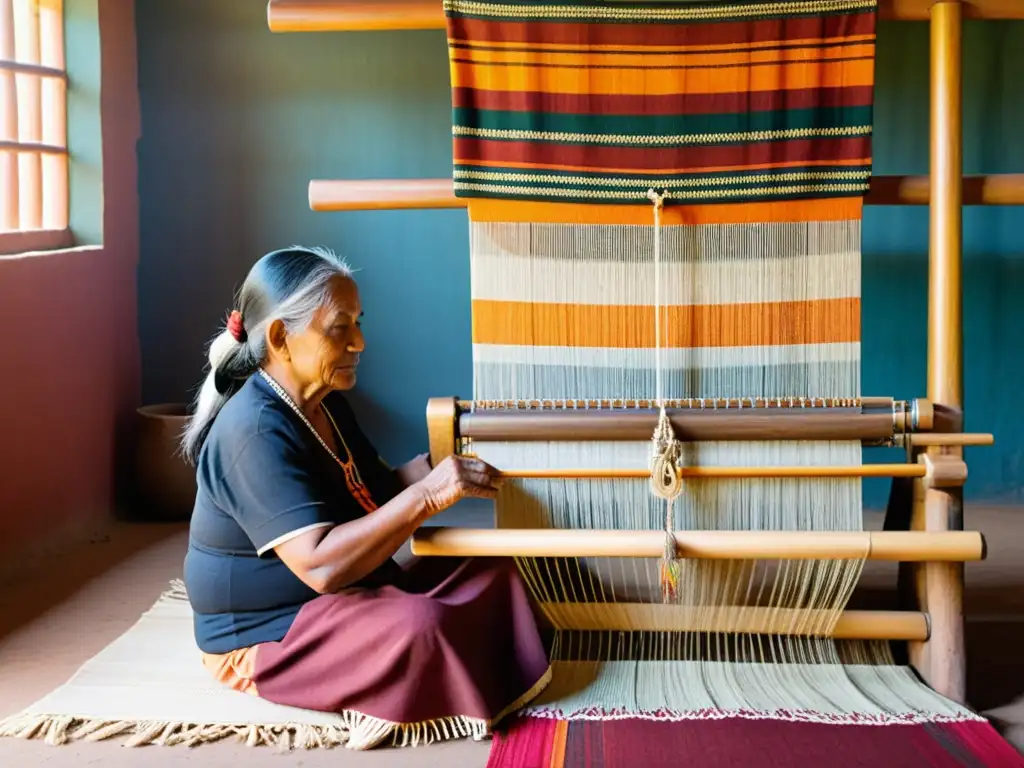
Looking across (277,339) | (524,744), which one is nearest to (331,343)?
(277,339)

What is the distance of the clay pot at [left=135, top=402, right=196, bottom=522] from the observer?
14.0 feet

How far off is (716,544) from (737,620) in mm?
300

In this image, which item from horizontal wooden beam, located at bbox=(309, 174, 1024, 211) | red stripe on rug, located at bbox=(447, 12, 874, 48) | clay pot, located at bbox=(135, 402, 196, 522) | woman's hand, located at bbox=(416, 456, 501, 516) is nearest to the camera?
woman's hand, located at bbox=(416, 456, 501, 516)

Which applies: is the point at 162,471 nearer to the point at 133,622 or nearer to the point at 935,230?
the point at 133,622

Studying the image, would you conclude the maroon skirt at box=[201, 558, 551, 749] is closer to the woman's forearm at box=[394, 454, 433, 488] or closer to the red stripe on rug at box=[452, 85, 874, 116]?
the woman's forearm at box=[394, 454, 433, 488]

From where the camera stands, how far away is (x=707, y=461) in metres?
2.51

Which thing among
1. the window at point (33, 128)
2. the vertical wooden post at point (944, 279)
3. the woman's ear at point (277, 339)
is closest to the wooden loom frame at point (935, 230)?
the vertical wooden post at point (944, 279)

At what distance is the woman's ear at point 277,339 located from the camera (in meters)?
2.41

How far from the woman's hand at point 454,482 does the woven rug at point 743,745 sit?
1.51 ft

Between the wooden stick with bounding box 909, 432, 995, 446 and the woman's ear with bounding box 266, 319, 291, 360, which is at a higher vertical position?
the woman's ear with bounding box 266, 319, 291, 360

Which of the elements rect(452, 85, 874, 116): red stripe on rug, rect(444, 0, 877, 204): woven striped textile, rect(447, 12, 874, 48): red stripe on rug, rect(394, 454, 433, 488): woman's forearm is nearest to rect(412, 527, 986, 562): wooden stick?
rect(394, 454, 433, 488): woman's forearm

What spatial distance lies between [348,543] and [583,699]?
0.61 metres

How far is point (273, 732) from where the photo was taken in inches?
93.1

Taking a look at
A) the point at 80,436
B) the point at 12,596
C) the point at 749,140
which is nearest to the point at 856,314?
the point at 749,140
